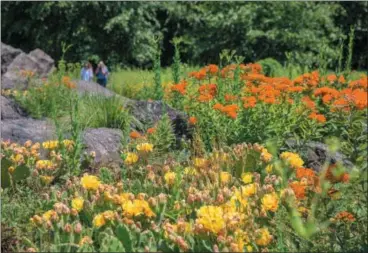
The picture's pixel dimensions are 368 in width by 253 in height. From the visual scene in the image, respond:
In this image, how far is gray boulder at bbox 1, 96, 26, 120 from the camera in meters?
9.13

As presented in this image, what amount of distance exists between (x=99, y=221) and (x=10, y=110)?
620 cm

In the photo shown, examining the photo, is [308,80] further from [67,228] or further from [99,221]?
[67,228]

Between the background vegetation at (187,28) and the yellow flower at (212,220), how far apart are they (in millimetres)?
18766

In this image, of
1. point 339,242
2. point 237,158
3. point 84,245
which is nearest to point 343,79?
point 237,158

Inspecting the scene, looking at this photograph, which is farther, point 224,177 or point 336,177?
point 224,177

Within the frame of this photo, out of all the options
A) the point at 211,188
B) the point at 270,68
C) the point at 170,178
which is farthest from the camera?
the point at 270,68

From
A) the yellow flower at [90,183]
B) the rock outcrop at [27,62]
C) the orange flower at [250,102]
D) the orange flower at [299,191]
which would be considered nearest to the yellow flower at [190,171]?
the yellow flower at [90,183]

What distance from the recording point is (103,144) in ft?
20.9

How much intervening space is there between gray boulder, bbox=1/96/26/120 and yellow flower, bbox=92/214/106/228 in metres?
5.55

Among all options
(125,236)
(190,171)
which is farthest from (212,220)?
(190,171)

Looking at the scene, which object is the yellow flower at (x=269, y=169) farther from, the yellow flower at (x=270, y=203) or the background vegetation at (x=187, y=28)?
the background vegetation at (x=187, y=28)

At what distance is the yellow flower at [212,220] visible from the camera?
3287 millimetres

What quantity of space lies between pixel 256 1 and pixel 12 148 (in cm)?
1877

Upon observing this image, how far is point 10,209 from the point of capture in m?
4.16
